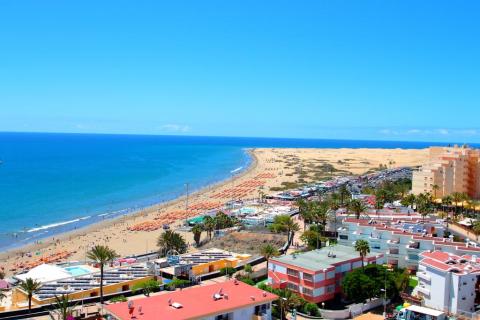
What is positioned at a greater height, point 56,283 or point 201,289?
point 201,289

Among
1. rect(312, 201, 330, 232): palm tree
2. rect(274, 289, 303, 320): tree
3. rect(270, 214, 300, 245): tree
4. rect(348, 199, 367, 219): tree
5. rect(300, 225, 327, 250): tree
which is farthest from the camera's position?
rect(312, 201, 330, 232): palm tree

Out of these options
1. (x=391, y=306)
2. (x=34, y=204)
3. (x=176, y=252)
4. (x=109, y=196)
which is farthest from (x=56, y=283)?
(x=109, y=196)

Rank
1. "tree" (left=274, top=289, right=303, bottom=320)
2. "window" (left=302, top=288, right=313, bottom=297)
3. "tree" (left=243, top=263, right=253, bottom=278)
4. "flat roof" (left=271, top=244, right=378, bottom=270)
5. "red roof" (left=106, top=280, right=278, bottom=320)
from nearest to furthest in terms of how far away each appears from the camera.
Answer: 1. "red roof" (left=106, top=280, right=278, bottom=320)
2. "tree" (left=274, top=289, right=303, bottom=320)
3. "window" (left=302, top=288, right=313, bottom=297)
4. "flat roof" (left=271, top=244, right=378, bottom=270)
5. "tree" (left=243, top=263, right=253, bottom=278)

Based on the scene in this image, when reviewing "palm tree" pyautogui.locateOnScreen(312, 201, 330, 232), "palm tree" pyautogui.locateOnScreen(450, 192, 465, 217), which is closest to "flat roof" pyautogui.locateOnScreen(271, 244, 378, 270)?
"palm tree" pyautogui.locateOnScreen(312, 201, 330, 232)

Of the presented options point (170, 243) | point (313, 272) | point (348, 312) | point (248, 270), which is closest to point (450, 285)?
point (348, 312)

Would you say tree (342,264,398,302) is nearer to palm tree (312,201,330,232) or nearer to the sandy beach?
palm tree (312,201,330,232)

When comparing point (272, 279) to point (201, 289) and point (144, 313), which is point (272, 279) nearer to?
point (201, 289)

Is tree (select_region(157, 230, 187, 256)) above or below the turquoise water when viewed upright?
above
